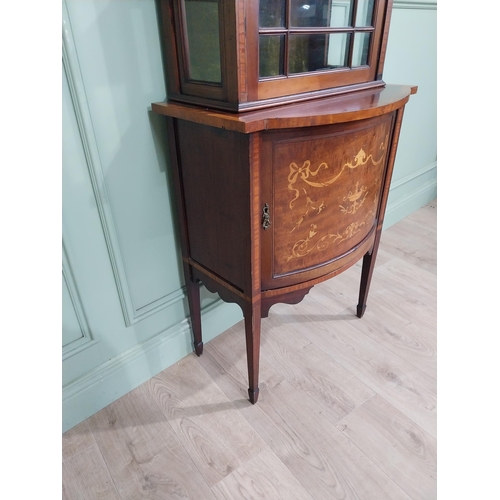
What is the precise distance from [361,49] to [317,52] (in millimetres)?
152

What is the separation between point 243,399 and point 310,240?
51 cm

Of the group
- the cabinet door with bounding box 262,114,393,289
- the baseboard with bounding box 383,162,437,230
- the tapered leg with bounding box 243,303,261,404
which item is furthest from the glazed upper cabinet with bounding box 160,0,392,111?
the baseboard with bounding box 383,162,437,230

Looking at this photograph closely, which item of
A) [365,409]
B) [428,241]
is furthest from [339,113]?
[428,241]

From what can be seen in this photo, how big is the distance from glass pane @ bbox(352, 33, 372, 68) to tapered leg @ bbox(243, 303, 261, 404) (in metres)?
0.61

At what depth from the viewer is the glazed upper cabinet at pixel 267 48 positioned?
68 centimetres

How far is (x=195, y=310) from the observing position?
1124 mm

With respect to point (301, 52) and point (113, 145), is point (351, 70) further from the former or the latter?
point (113, 145)

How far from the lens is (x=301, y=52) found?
78 cm

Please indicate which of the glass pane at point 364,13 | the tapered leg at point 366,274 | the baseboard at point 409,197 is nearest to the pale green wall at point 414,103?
the baseboard at point 409,197

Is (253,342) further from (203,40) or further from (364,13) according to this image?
(364,13)

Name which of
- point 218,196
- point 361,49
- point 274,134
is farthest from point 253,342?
point 361,49

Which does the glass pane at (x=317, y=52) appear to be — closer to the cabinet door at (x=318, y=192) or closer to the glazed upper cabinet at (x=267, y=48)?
the glazed upper cabinet at (x=267, y=48)

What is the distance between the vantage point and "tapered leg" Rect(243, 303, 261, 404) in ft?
2.89

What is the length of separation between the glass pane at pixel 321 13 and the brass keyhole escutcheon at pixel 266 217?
353mm
